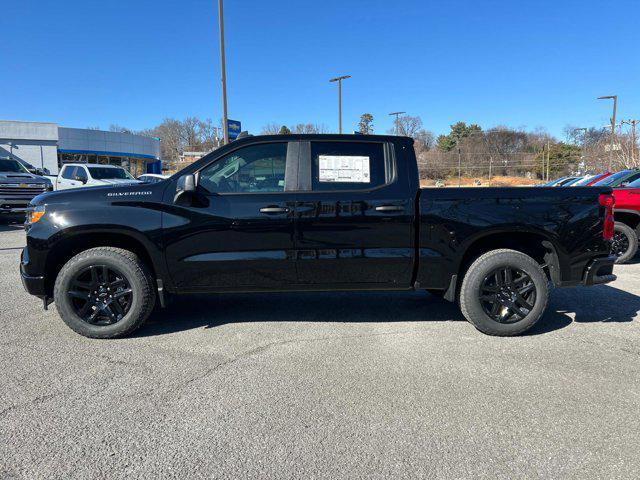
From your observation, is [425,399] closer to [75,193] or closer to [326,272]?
[326,272]

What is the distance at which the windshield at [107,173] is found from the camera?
51.5 feet

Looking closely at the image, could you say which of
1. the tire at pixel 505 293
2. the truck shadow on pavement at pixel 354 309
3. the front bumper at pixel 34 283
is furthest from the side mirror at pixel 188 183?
the tire at pixel 505 293

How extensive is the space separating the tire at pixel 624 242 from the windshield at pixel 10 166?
16.9m

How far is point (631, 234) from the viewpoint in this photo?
7.71 m

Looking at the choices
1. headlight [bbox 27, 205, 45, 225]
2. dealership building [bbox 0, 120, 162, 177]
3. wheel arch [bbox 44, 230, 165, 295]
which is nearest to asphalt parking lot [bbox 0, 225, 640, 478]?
wheel arch [bbox 44, 230, 165, 295]

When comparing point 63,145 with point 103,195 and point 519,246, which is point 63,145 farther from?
point 519,246

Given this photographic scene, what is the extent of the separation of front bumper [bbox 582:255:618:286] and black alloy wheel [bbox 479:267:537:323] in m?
0.54

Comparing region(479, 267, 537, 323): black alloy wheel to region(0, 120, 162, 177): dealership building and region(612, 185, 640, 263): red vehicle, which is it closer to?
region(612, 185, 640, 263): red vehicle

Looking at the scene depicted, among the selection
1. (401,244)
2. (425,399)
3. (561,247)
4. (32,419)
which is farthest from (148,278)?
(561,247)

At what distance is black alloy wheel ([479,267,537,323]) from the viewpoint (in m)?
4.18

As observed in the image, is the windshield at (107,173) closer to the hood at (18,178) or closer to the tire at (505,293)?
the hood at (18,178)

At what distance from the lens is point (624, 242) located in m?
7.88

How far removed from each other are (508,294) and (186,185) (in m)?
3.13

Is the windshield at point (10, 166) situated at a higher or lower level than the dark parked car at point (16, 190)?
higher
